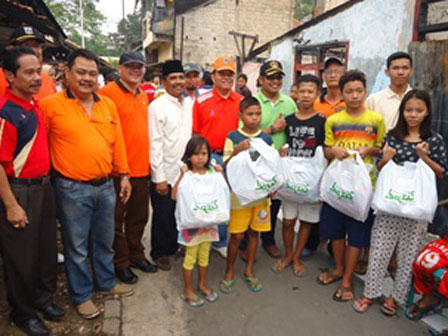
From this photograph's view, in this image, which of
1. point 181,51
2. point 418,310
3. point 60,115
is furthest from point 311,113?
point 181,51

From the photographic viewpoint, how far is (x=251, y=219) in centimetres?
329

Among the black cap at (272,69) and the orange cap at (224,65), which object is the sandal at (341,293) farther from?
Answer: the orange cap at (224,65)

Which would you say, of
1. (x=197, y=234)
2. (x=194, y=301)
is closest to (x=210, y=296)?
(x=194, y=301)

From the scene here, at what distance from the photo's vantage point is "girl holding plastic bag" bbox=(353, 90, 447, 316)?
266 cm

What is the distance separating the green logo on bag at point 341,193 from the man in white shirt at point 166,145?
4.99 ft

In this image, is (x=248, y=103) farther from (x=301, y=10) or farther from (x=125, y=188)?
(x=301, y=10)

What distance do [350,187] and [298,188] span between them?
0.53 meters

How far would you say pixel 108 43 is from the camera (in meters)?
47.5

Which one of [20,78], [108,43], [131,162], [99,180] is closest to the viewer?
[20,78]

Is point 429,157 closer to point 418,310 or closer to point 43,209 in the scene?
point 418,310

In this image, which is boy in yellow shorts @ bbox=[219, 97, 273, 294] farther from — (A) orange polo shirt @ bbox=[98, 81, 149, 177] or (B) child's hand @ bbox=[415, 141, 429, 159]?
(B) child's hand @ bbox=[415, 141, 429, 159]

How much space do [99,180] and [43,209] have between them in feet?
1.49

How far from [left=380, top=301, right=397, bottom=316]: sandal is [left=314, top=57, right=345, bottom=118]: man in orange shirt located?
197cm

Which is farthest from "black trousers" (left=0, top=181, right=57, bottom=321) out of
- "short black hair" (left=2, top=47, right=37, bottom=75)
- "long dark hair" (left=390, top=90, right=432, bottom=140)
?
"long dark hair" (left=390, top=90, right=432, bottom=140)
